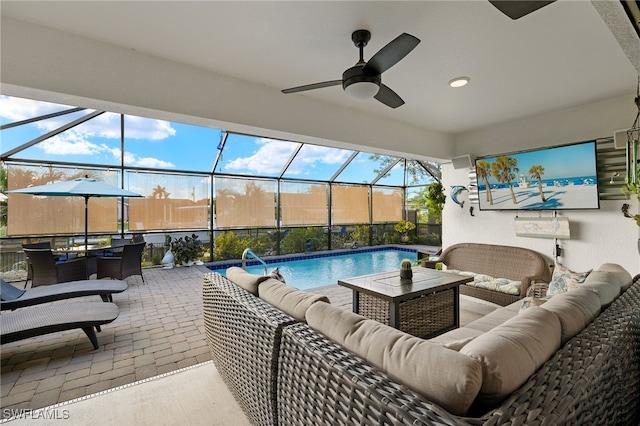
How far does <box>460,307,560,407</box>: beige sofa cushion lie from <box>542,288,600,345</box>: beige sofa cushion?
0.09m

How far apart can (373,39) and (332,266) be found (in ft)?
Answer: 21.8

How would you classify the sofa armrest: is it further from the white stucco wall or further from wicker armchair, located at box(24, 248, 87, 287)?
wicker armchair, located at box(24, 248, 87, 287)

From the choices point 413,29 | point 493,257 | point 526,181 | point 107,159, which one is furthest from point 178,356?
point 107,159

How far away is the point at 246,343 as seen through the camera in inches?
70.3

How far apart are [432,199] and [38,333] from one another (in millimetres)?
5561

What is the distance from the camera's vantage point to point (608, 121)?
3.66 meters

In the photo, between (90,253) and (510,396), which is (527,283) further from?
(90,253)

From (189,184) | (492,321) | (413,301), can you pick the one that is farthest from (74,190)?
(492,321)

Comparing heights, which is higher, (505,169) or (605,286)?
(505,169)

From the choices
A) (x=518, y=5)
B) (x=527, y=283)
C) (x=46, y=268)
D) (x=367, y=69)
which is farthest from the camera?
(x=46, y=268)

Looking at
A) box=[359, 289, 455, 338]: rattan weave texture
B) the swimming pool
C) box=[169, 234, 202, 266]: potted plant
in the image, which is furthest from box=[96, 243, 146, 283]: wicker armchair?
box=[359, 289, 455, 338]: rattan weave texture

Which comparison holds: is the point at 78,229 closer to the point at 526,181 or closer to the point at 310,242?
the point at 310,242

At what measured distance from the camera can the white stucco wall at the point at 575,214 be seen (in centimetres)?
358

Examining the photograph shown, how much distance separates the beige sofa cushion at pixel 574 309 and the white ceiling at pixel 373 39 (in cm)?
188
